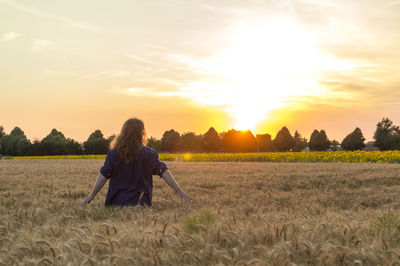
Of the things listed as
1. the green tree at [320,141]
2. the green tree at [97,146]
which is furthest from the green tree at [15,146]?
the green tree at [320,141]

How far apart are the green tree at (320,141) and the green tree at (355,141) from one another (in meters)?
4.17

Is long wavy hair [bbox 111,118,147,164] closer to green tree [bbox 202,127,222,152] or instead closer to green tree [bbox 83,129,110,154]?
green tree [bbox 83,129,110,154]

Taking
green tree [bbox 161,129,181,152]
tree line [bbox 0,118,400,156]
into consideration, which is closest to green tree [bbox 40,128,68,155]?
tree line [bbox 0,118,400,156]

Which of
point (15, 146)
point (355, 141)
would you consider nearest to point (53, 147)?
point (15, 146)

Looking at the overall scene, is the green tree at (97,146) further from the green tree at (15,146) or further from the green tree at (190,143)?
the green tree at (190,143)

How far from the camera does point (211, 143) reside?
286 feet

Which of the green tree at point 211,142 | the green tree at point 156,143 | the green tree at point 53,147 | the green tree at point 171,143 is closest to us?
the green tree at point 53,147

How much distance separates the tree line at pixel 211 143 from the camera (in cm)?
7706

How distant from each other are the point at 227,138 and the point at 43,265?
87.6m

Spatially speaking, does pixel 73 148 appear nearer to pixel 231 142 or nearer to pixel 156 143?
pixel 156 143

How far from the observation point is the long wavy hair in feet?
20.2

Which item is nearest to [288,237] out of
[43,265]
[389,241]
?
[389,241]

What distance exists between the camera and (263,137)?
328 ft

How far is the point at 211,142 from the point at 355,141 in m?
32.2
